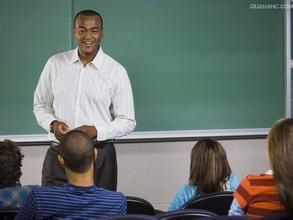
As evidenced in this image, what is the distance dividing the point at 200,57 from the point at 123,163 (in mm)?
1184

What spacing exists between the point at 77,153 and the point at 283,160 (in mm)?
869

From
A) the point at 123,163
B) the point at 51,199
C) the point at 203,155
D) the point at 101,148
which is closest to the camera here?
the point at 51,199

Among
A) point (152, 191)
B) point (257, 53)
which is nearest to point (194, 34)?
point (257, 53)

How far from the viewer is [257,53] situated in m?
5.25

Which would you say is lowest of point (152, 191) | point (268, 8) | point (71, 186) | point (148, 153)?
point (152, 191)

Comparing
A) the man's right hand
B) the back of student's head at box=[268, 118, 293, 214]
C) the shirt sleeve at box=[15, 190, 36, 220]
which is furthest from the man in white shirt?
the back of student's head at box=[268, 118, 293, 214]

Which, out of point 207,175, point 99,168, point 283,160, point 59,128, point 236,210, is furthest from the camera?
point 99,168

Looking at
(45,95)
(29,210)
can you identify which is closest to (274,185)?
(29,210)

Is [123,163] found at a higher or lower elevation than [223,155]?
lower

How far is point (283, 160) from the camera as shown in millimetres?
2289

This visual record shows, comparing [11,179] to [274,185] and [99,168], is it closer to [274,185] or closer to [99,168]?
[99,168]

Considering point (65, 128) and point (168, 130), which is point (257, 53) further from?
point (65, 128)

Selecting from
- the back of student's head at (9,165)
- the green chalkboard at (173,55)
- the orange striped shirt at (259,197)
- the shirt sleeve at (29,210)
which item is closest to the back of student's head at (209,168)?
the orange striped shirt at (259,197)

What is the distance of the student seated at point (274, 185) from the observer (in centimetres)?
227
